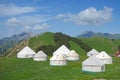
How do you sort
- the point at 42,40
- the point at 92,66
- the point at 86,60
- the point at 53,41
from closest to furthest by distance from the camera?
the point at 92,66, the point at 86,60, the point at 53,41, the point at 42,40

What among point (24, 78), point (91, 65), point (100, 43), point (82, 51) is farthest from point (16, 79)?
point (100, 43)

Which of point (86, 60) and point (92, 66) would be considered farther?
point (86, 60)

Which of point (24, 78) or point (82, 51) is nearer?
point (24, 78)

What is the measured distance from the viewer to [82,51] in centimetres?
16112

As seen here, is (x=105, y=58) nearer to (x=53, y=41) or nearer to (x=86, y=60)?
(x=86, y=60)

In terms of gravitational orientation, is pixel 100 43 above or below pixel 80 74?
above

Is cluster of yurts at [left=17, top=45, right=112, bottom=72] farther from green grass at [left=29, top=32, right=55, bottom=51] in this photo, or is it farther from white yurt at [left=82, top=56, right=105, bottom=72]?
green grass at [left=29, top=32, right=55, bottom=51]

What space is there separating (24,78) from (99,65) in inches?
658

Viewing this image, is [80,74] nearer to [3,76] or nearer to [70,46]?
[3,76]

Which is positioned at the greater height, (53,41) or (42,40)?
(42,40)

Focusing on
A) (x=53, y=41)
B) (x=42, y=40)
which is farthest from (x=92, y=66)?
(x=42, y=40)

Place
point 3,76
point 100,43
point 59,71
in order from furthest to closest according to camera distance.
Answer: point 100,43 → point 59,71 → point 3,76

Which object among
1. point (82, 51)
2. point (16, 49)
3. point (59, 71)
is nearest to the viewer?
point (59, 71)

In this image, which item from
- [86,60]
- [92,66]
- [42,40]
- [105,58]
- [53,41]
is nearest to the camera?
[92,66]
